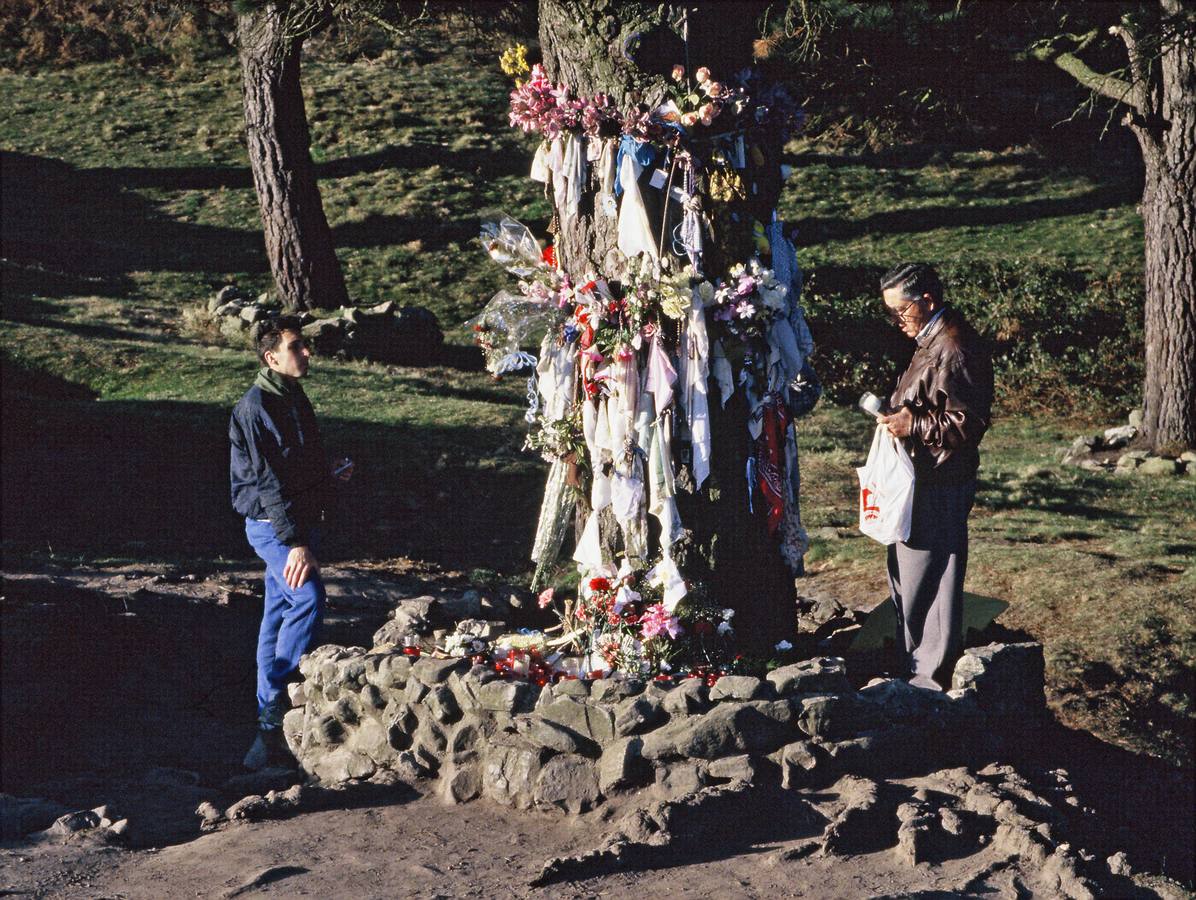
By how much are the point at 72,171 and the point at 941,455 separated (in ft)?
65.6

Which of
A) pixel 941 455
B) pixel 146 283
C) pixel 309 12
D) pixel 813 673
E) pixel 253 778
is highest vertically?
pixel 309 12

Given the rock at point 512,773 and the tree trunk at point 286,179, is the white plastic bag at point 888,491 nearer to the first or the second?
the rock at point 512,773

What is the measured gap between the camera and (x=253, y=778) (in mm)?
5887

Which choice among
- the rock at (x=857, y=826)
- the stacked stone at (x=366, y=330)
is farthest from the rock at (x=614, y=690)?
the stacked stone at (x=366, y=330)

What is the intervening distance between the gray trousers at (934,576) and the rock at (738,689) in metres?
1.04

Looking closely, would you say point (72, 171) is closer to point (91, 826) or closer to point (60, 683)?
point (60, 683)

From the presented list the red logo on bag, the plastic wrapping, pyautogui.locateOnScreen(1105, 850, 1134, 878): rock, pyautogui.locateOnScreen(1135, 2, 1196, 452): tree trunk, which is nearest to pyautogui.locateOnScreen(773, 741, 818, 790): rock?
pyautogui.locateOnScreen(1105, 850, 1134, 878): rock

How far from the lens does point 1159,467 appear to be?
1155 cm

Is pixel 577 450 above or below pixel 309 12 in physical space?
below

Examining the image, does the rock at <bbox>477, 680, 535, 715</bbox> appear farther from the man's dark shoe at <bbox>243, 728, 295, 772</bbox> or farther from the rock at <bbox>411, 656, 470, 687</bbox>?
the man's dark shoe at <bbox>243, 728, 295, 772</bbox>

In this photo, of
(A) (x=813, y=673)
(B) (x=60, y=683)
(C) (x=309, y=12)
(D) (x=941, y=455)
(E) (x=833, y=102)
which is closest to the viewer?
(A) (x=813, y=673)

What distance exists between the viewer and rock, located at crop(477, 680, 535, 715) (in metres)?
5.27

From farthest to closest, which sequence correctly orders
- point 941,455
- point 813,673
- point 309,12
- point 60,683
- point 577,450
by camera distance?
point 309,12 → point 60,683 → point 577,450 → point 941,455 → point 813,673

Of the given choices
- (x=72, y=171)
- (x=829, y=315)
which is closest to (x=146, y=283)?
(x=72, y=171)
